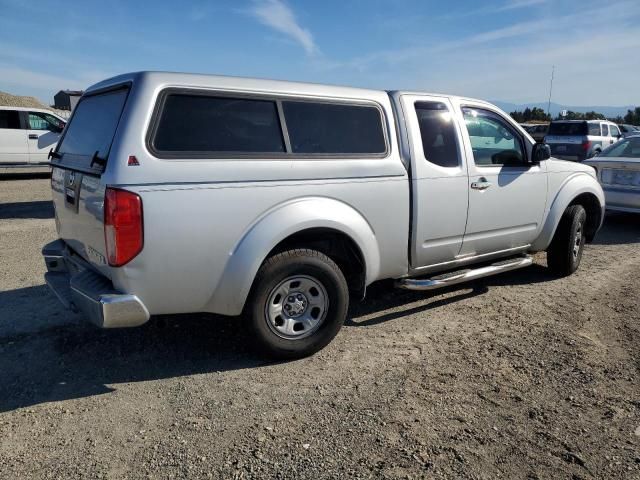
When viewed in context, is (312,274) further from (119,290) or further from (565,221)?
(565,221)

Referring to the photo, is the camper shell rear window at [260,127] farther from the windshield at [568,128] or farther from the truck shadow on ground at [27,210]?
the windshield at [568,128]

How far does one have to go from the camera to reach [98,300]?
121 inches

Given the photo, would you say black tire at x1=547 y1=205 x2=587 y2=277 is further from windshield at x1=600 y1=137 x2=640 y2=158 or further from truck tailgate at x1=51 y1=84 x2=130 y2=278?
truck tailgate at x1=51 y1=84 x2=130 y2=278

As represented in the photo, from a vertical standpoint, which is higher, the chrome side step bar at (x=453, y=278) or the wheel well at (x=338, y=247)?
the wheel well at (x=338, y=247)

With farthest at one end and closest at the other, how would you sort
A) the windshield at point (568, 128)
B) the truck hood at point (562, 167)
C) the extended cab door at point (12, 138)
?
the windshield at point (568, 128)
the extended cab door at point (12, 138)
the truck hood at point (562, 167)

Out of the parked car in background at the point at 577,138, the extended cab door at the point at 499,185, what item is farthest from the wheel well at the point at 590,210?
the parked car in background at the point at 577,138

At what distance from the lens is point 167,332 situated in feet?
14.1

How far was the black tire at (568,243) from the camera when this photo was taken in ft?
18.6

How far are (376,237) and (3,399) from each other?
2.79 m

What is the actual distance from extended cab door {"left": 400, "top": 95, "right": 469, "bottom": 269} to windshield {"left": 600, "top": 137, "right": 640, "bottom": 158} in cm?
620

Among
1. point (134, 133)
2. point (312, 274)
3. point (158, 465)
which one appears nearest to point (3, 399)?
point (158, 465)

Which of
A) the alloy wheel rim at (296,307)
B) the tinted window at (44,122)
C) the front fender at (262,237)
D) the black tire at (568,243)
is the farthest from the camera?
the tinted window at (44,122)

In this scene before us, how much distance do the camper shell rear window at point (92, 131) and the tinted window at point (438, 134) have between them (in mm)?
2433

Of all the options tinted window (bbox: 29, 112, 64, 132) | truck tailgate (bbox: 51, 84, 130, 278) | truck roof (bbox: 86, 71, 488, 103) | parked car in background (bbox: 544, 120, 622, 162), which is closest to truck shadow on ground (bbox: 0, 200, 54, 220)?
tinted window (bbox: 29, 112, 64, 132)
